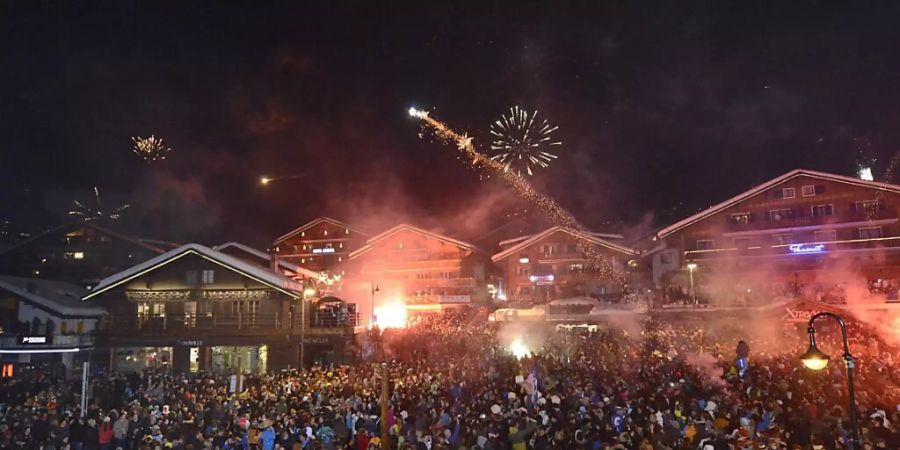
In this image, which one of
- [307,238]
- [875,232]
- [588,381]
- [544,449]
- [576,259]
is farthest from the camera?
[307,238]

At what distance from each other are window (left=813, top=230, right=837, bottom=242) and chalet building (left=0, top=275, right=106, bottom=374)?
43.0 metres

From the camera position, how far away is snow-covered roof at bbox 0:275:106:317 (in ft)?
104

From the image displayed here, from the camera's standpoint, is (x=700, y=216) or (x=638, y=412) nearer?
(x=638, y=412)

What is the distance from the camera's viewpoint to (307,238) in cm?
5578

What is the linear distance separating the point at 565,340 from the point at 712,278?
15607mm

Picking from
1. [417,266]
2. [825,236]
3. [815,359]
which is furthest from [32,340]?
[825,236]

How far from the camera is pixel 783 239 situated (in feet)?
127

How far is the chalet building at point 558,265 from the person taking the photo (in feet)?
136

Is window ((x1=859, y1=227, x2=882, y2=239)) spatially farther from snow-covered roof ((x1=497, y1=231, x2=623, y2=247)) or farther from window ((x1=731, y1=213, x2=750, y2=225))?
snow-covered roof ((x1=497, y1=231, x2=623, y2=247))

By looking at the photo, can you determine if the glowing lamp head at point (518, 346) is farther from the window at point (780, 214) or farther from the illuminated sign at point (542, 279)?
the window at point (780, 214)

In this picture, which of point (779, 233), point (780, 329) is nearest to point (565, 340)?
point (780, 329)

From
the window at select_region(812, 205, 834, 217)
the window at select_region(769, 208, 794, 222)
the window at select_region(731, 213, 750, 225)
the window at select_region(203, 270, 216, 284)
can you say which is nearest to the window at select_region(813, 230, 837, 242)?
the window at select_region(812, 205, 834, 217)

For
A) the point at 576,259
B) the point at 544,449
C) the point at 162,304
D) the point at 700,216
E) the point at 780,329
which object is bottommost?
the point at 544,449

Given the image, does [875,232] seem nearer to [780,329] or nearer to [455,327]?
[780,329]
